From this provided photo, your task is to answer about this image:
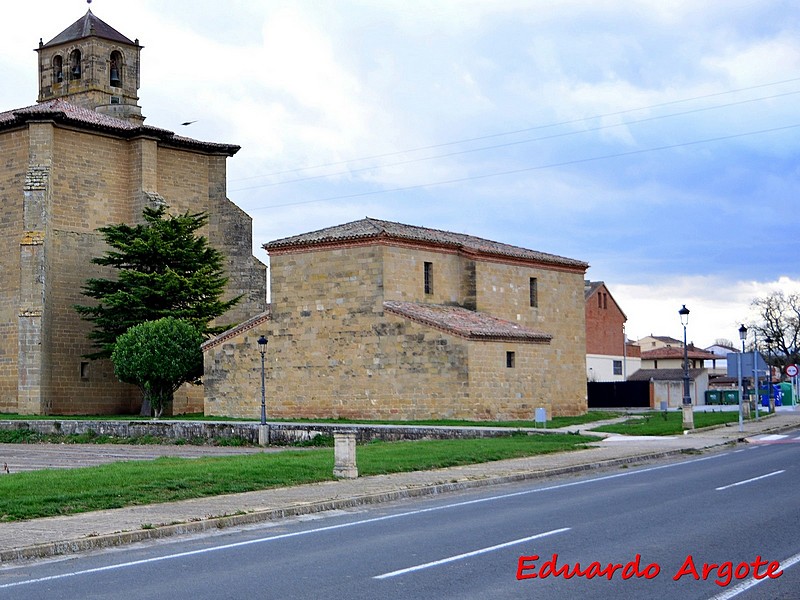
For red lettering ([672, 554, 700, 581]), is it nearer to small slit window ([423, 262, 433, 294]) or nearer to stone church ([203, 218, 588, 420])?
stone church ([203, 218, 588, 420])

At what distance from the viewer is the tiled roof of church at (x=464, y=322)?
38594 millimetres

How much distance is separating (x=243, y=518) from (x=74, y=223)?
40485 millimetres

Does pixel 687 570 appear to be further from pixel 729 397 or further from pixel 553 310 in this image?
pixel 729 397

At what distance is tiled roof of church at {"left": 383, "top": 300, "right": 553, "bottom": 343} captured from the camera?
127 feet

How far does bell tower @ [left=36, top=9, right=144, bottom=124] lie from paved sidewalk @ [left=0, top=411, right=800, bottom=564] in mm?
43888

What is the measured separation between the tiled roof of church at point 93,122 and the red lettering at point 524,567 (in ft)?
147

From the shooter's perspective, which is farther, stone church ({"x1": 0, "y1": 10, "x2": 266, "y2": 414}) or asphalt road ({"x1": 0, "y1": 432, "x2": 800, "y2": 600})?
stone church ({"x1": 0, "y1": 10, "x2": 266, "y2": 414})

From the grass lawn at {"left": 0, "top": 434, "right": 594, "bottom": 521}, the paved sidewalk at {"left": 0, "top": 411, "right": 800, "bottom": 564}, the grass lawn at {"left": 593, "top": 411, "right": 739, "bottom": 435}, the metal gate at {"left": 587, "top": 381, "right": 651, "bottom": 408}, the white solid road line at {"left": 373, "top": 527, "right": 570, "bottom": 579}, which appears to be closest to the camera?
the white solid road line at {"left": 373, "top": 527, "right": 570, "bottom": 579}

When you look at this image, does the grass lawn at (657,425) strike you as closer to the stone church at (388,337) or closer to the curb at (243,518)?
the stone church at (388,337)

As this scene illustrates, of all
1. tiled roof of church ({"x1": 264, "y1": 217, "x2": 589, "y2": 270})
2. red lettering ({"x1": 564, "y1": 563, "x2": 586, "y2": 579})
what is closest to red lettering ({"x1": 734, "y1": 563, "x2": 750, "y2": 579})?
red lettering ({"x1": 564, "y1": 563, "x2": 586, "y2": 579})

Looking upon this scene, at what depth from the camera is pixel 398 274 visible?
41.4 metres

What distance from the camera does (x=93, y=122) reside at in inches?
2085

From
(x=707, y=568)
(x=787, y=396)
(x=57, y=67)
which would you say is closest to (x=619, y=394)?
(x=787, y=396)

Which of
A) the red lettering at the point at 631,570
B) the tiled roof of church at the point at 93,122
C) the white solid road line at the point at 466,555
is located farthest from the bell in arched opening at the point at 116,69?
the red lettering at the point at 631,570
